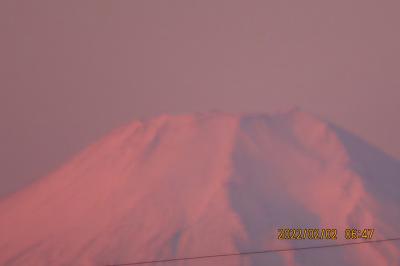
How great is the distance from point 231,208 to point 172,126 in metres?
4.49

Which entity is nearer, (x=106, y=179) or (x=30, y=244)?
(x=30, y=244)

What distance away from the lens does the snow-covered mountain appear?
11750 mm

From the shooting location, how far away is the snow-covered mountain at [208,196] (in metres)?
11.8

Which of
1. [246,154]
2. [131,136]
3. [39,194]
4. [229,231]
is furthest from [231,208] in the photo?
[39,194]

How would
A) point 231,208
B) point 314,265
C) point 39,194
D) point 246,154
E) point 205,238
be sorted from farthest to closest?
point 39,194, point 246,154, point 231,208, point 205,238, point 314,265

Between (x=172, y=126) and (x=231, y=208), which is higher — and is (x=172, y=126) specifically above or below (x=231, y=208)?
above

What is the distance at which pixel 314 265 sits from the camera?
36.3 ft

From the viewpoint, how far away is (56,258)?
38.9 feet

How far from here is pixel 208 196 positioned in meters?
13.3

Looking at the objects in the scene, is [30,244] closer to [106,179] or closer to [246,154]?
[106,179]

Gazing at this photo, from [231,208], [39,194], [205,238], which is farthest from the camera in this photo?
[39,194]

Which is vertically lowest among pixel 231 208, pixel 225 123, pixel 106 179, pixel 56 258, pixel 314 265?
pixel 314 265

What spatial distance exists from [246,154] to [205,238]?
3.67 meters

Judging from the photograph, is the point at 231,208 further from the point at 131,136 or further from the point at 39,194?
the point at 39,194
